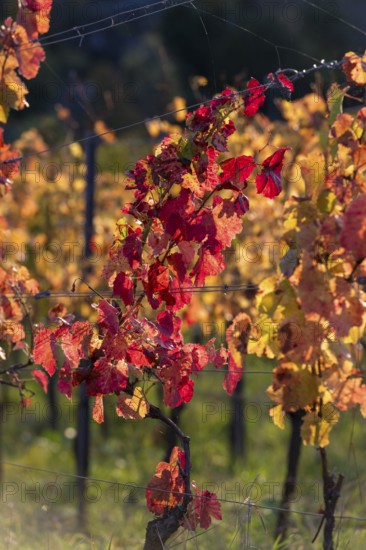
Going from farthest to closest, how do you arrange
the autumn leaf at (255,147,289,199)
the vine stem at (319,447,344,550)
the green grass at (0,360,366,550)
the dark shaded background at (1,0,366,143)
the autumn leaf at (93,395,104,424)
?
the dark shaded background at (1,0,366,143) → the green grass at (0,360,366,550) → the vine stem at (319,447,344,550) → the autumn leaf at (93,395,104,424) → the autumn leaf at (255,147,289,199)

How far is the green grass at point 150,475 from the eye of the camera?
4438 millimetres

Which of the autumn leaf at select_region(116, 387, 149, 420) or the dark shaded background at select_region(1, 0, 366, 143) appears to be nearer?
the autumn leaf at select_region(116, 387, 149, 420)

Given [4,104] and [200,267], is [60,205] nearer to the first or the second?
[4,104]

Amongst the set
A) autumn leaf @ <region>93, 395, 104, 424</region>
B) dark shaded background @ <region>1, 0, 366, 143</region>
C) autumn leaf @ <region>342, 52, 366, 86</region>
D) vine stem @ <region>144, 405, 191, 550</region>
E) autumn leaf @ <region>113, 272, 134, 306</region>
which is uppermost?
dark shaded background @ <region>1, 0, 366, 143</region>

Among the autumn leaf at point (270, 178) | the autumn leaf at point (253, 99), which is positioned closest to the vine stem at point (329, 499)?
the autumn leaf at point (270, 178)

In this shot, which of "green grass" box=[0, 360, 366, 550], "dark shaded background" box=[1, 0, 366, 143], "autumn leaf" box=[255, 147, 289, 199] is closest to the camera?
"autumn leaf" box=[255, 147, 289, 199]

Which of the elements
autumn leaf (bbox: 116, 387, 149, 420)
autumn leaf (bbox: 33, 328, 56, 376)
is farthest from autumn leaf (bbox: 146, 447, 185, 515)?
autumn leaf (bbox: 33, 328, 56, 376)

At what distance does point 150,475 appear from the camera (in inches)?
291

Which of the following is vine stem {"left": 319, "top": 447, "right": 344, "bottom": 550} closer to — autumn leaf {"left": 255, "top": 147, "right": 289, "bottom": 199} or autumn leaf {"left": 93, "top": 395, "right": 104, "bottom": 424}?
autumn leaf {"left": 93, "top": 395, "right": 104, "bottom": 424}

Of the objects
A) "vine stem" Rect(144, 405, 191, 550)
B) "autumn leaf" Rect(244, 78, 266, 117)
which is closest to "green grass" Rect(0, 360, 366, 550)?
"vine stem" Rect(144, 405, 191, 550)

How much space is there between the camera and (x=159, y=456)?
832cm

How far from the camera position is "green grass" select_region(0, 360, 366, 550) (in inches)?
175

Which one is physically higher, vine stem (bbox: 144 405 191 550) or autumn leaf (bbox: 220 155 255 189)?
autumn leaf (bbox: 220 155 255 189)

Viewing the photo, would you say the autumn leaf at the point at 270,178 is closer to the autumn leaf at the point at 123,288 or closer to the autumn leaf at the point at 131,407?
the autumn leaf at the point at 123,288
